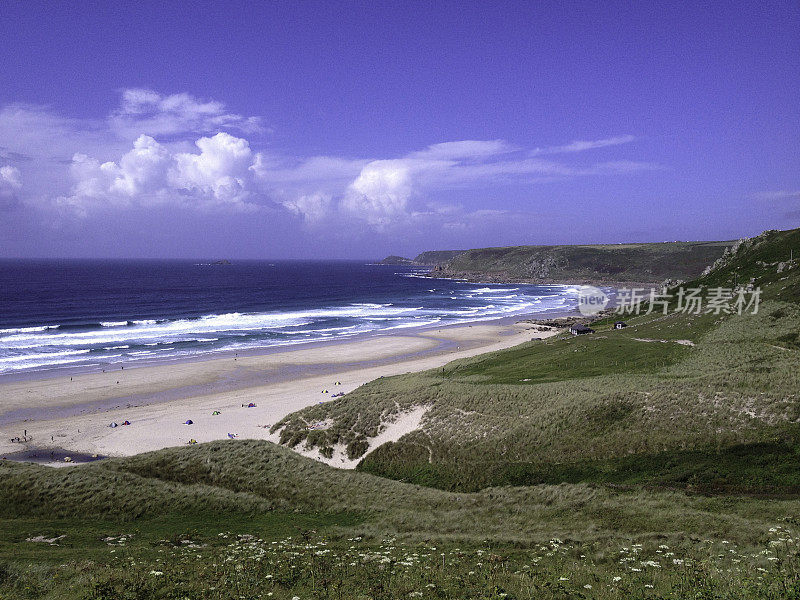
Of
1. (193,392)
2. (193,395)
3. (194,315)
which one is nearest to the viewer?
(193,395)

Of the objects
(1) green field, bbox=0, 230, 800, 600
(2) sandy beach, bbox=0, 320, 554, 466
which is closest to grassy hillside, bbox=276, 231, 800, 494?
(1) green field, bbox=0, 230, 800, 600

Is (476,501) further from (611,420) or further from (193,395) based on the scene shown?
(193,395)

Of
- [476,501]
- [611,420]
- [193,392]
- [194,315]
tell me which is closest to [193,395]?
[193,392]

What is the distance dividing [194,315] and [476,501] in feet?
350

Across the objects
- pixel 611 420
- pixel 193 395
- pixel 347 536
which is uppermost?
pixel 611 420

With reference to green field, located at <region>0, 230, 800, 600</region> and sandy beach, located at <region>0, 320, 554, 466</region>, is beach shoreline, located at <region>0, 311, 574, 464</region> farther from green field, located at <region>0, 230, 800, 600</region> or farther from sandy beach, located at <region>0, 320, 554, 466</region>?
green field, located at <region>0, 230, 800, 600</region>

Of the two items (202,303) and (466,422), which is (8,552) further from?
(202,303)

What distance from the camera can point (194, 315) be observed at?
112438 millimetres

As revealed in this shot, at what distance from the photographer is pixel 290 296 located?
159625 mm

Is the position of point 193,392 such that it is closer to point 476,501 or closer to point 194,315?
point 476,501

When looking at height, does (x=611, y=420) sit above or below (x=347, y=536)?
above

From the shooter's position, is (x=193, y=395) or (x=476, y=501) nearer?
(x=476, y=501)

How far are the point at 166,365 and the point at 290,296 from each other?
9407 centimetres

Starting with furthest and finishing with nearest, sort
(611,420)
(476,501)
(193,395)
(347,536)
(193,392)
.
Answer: (193,392), (193,395), (611,420), (476,501), (347,536)
